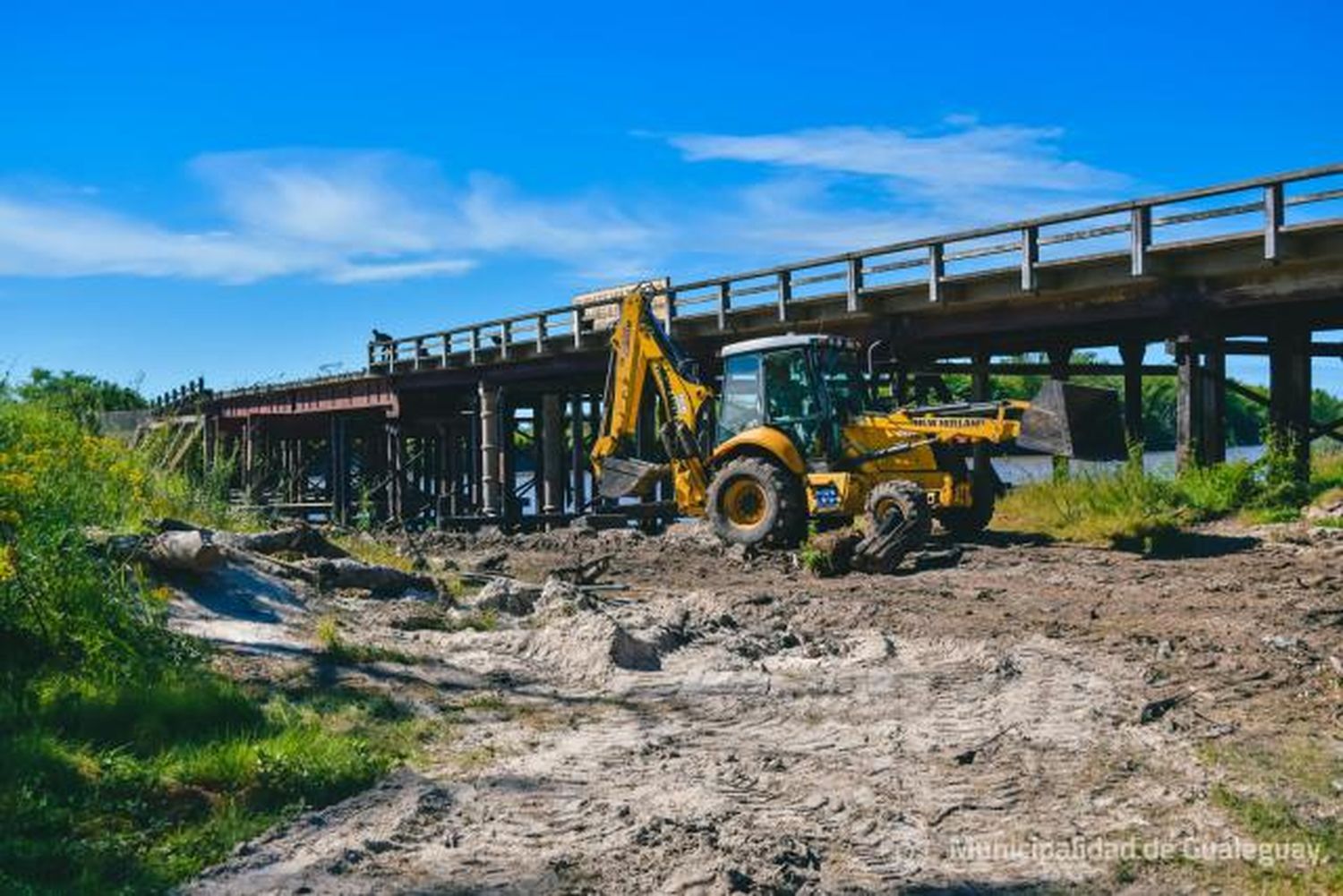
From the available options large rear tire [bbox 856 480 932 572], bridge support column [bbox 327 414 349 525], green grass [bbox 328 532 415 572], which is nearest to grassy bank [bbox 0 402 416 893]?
green grass [bbox 328 532 415 572]

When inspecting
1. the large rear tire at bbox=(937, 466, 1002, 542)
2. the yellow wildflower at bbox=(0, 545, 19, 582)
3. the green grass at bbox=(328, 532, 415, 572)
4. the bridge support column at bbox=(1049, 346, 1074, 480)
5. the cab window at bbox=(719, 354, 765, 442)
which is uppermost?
the bridge support column at bbox=(1049, 346, 1074, 480)

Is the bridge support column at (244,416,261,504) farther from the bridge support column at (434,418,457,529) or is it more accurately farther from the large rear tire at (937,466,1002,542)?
the large rear tire at (937,466,1002,542)

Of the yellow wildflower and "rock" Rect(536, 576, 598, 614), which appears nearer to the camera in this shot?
the yellow wildflower

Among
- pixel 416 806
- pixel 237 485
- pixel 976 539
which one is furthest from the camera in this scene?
pixel 237 485

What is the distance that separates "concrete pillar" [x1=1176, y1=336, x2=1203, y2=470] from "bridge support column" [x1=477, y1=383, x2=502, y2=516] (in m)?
15.8

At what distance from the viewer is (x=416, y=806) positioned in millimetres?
5176

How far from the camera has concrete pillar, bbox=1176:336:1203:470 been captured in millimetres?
15289

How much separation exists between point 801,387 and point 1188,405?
496 centimetres

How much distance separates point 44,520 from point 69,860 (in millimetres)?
3144

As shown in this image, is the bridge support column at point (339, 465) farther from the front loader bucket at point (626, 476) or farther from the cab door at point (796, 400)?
the cab door at point (796, 400)

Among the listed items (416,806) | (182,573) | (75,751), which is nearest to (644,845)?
(416,806)

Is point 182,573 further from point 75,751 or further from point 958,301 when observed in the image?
point 958,301

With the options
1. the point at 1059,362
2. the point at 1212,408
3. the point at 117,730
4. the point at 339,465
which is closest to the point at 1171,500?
the point at 1212,408

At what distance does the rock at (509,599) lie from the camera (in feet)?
33.9
